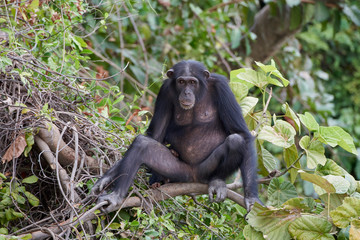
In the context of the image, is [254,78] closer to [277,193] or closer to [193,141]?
[193,141]

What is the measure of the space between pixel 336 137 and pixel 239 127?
0.83 meters

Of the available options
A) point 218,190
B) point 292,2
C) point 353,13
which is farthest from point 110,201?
point 353,13

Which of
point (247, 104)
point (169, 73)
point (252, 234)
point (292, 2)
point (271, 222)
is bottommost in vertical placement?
point (252, 234)

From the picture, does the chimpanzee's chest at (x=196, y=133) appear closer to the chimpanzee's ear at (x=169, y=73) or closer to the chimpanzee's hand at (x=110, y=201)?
the chimpanzee's ear at (x=169, y=73)

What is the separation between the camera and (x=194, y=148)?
15.5 feet

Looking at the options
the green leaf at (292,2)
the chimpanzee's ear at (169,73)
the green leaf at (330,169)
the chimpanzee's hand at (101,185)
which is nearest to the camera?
the chimpanzee's hand at (101,185)

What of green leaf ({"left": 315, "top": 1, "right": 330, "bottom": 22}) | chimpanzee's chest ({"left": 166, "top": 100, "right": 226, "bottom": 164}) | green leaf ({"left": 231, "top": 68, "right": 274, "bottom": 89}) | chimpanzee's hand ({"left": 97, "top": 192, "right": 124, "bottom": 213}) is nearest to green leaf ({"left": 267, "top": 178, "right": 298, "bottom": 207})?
chimpanzee's chest ({"left": 166, "top": 100, "right": 226, "bottom": 164})

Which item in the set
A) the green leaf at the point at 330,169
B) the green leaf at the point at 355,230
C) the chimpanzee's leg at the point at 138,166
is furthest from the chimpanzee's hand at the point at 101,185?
the green leaf at the point at 355,230

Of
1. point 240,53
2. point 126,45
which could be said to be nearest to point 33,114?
point 126,45

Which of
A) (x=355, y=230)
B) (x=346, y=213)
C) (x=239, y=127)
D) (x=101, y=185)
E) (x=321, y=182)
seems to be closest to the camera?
(x=355, y=230)

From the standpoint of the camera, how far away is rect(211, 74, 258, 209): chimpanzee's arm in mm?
4180

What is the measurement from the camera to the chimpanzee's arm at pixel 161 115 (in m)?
4.77

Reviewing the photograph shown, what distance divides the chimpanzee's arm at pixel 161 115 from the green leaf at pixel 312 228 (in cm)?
163

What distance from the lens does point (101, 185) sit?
3.88 meters
